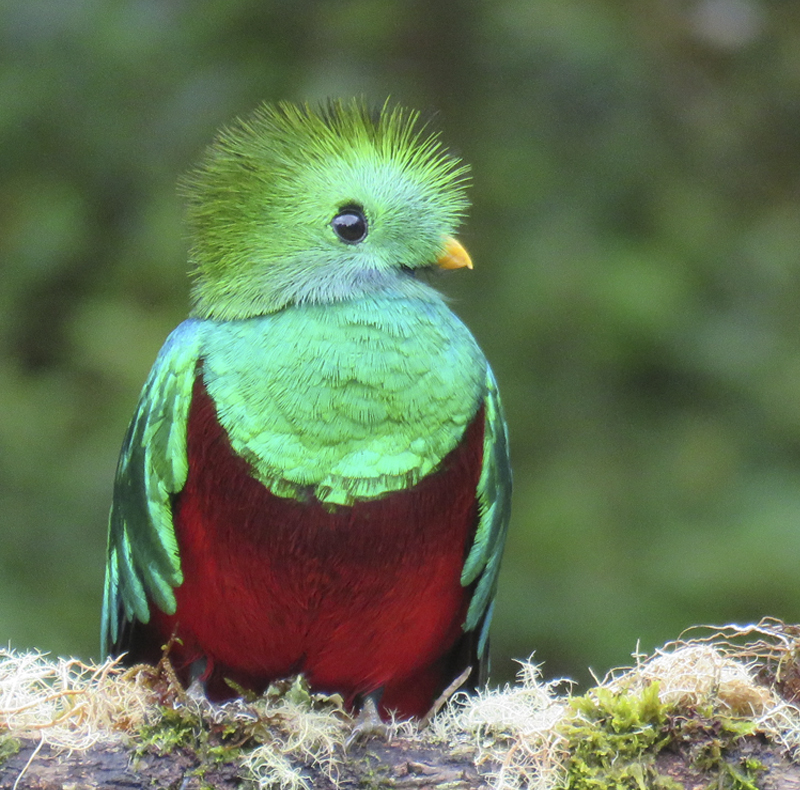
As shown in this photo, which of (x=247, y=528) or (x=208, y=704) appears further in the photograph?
(x=247, y=528)

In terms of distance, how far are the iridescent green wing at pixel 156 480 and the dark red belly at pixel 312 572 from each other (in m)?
0.03

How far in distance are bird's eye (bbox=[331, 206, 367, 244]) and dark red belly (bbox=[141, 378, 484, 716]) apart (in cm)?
54

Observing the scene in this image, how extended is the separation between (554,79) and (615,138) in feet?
1.25

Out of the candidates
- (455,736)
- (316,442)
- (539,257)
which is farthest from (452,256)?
(539,257)

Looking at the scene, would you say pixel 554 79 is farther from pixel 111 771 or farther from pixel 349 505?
pixel 111 771

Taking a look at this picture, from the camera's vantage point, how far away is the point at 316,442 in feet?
9.05

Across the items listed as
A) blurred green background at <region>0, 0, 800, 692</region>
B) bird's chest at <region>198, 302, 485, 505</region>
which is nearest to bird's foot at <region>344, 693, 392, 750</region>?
bird's chest at <region>198, 302, 485, 505</region>

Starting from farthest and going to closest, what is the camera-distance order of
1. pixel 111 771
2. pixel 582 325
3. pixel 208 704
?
pixel 582 325
pixel 208 704
pixel 111 771

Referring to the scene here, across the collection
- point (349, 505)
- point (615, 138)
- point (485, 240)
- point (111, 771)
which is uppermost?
point (615, 138)

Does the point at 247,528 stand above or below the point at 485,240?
below

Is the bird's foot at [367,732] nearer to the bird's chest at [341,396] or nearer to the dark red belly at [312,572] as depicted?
the dark red belly at [312,572]

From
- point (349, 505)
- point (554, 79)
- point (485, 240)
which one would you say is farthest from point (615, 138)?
point (349, 505)

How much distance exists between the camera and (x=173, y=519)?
2910 mm

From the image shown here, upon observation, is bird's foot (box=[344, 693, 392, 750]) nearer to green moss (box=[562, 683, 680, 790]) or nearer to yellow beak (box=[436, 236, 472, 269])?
green moss (box=[562, 683, 680, 790])
